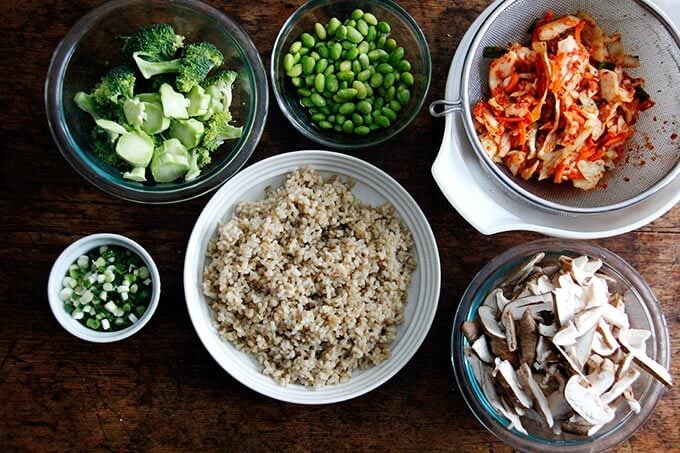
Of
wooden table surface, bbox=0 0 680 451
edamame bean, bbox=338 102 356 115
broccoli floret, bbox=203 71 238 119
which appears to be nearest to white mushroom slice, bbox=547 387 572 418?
wooden table surface, bbox=0 0 680 451

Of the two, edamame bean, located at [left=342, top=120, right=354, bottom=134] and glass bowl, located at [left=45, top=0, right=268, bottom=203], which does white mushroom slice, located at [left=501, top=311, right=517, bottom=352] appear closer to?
edamame bean, located at [left=342, top=120, right=354, bottom=134]

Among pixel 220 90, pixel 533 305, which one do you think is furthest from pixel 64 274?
pixel 533 305

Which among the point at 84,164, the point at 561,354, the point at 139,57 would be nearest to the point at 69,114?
the point at 84,164

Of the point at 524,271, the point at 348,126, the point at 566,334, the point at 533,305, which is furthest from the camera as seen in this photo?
the point at 348,126

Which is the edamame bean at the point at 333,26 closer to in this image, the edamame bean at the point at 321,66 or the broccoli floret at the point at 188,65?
the edamame bean at the point at 321,66

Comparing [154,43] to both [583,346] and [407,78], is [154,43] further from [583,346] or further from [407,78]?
[583,346]

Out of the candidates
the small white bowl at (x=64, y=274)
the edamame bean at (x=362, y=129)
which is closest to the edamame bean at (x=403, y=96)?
the edamame bean at (x=362, y=129)
